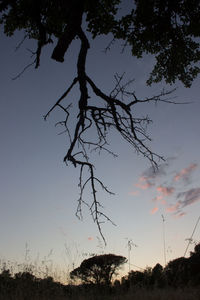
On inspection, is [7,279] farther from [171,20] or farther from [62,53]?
[171,20]

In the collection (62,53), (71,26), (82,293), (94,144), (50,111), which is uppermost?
(71,26)

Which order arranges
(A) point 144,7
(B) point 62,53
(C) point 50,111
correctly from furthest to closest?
(A) point 144,7 < (C) point 50,111 < (B) point 62,53

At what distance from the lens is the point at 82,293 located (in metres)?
5.55

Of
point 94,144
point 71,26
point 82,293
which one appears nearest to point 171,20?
point 71,26

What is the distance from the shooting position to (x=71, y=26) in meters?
4.59

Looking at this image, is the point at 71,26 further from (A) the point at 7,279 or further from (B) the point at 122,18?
(A) the point at 7,279

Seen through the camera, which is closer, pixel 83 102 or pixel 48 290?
pixel 83 102

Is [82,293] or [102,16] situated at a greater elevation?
[102,16]

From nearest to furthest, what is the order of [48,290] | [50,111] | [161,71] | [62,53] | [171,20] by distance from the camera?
1. [62,53]
2. [50,111]
3. [48,290]
4. [171,20]
5. [161,71]

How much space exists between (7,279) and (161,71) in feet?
21.4

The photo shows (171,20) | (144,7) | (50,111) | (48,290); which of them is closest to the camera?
(50,111)

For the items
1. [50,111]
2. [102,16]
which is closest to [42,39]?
[50,111]

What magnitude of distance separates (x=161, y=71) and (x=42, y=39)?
4.49m

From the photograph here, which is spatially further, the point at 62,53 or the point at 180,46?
the point at 180,46
